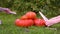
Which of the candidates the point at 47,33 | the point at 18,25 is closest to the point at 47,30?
the point at 47,33

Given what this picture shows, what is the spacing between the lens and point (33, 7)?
823 centimetres

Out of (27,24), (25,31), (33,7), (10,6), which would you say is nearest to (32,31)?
(25,31)

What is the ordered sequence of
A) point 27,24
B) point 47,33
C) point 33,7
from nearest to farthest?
point 47,33 < point 27,24 < point 33,7

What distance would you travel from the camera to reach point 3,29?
17.4 ft

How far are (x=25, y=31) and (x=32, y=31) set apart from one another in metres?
0.14

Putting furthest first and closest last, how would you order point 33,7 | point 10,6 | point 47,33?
point 10,6 → point 33,7 → point 47,33

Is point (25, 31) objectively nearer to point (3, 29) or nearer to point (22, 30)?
point (22, 30)

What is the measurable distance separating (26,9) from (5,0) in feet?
3.80

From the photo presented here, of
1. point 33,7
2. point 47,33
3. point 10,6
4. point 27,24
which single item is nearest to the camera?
point 47,33

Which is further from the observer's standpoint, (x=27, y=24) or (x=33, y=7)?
Answer: (x=33, y=7)

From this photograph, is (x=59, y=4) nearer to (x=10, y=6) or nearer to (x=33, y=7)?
(x=33, y=7)

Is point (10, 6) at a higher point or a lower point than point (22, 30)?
lower

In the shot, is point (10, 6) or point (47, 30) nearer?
point (47, 30)

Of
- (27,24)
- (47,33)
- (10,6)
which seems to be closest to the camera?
(47,33)
